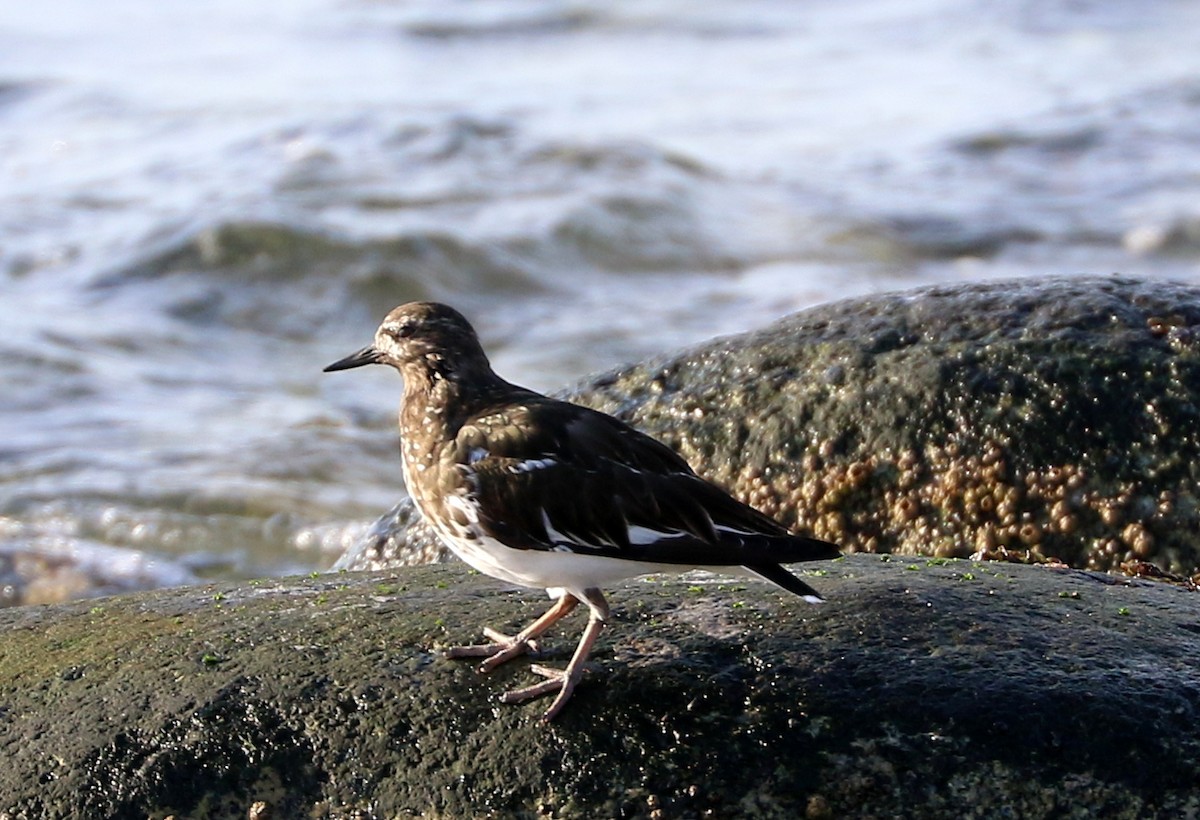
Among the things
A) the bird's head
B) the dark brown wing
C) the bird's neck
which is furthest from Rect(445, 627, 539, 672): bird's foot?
the bird's head

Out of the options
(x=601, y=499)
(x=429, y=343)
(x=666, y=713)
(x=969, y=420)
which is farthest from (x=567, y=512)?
(x=969, y=420)

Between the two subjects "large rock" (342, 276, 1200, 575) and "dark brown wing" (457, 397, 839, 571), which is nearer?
"dark brown wing" (457, 397, 839, 571)

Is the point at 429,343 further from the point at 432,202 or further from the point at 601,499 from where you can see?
the point at 432,202

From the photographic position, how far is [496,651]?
4.17 m

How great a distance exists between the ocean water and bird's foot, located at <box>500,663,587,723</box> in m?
5.60

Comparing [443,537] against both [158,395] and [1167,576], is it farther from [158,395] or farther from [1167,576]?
[158,395]

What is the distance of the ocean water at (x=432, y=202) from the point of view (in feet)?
35.9

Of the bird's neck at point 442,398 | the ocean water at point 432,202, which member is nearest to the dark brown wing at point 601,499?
the bird's neck at point 442,398

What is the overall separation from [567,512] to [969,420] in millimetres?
2476

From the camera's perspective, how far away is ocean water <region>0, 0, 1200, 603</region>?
10930mm

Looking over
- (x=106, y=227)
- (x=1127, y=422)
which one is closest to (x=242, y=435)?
(x=106, y=227)

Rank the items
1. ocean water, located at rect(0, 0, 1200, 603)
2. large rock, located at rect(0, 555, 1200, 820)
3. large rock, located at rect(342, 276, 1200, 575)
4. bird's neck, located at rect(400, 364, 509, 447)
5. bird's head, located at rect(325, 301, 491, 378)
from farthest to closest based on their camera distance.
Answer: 1. ocean water, located at rect(0, 0, 1200, 603)
2. large rock, located at rect(342, 276, 1200, 575)
3. bird's head, located at rect(325, 301, 491, 378)
4. bird's neck, located at rect(400, 364, 509, 447)
5. large rock, located at rect(0, 555, 1200, 820)

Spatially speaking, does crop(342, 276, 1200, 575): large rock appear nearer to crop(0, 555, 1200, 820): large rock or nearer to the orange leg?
crop(0, 555, 1200, 820): large rock

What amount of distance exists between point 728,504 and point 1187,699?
1133mm
